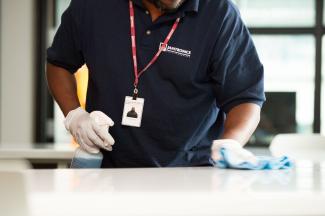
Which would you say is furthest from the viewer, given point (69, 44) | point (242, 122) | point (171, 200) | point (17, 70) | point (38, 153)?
point (17, 70)

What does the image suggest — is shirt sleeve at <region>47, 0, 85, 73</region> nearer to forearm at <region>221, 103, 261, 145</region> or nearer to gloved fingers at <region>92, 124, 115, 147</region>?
gloved fingers at <region>92, 124, 115, 147</region>

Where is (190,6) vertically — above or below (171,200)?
above

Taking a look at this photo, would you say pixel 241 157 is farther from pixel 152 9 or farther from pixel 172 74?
pixel 152 9

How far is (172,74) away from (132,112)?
160mm

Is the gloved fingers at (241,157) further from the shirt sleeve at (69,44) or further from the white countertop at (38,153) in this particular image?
the white countertop at (38,153)

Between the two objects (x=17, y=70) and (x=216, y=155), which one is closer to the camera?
(x=216, y=155)

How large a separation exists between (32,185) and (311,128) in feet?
14.8

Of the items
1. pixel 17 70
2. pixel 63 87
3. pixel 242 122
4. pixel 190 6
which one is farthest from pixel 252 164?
pixel 17 70

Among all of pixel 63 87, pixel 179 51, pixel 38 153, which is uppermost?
pixel 179 51

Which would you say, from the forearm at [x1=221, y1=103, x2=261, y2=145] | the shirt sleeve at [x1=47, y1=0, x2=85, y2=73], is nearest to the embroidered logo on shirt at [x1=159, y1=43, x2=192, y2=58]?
the forearm at [x1=221, y1=103, x2=261, y2=145]

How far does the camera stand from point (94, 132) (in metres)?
1.31

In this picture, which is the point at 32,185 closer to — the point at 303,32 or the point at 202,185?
the point at 202,185

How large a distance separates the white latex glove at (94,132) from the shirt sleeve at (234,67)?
0.38 meters

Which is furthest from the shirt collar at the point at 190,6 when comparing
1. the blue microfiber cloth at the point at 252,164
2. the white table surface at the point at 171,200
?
the white table surface at the point at 171,200
